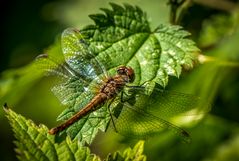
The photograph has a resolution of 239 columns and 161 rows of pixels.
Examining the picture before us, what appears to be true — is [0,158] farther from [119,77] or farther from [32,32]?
[119,77]

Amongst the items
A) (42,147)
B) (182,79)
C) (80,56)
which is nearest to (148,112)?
(80,56)

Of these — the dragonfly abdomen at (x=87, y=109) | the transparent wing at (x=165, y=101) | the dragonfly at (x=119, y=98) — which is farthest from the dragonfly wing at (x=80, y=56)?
the transparent wing at (x=165, y=101)

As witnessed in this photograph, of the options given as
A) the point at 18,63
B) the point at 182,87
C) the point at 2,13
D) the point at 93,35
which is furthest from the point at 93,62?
the point at 2,13

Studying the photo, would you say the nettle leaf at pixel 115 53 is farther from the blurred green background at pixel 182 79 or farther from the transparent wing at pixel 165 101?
the blurred green background at pixel 182 79

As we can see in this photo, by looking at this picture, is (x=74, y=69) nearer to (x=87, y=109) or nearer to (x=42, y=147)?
(x=87, y=109)

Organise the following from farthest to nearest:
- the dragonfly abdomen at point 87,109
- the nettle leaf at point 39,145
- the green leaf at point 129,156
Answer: the dragonfly abdomen at point 87,109 < the green leaf at point 129,156 < the nettle leaf at point 39,145

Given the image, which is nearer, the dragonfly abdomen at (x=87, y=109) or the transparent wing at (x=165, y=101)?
the dragonfly abdomen at (x=87, y=109)
